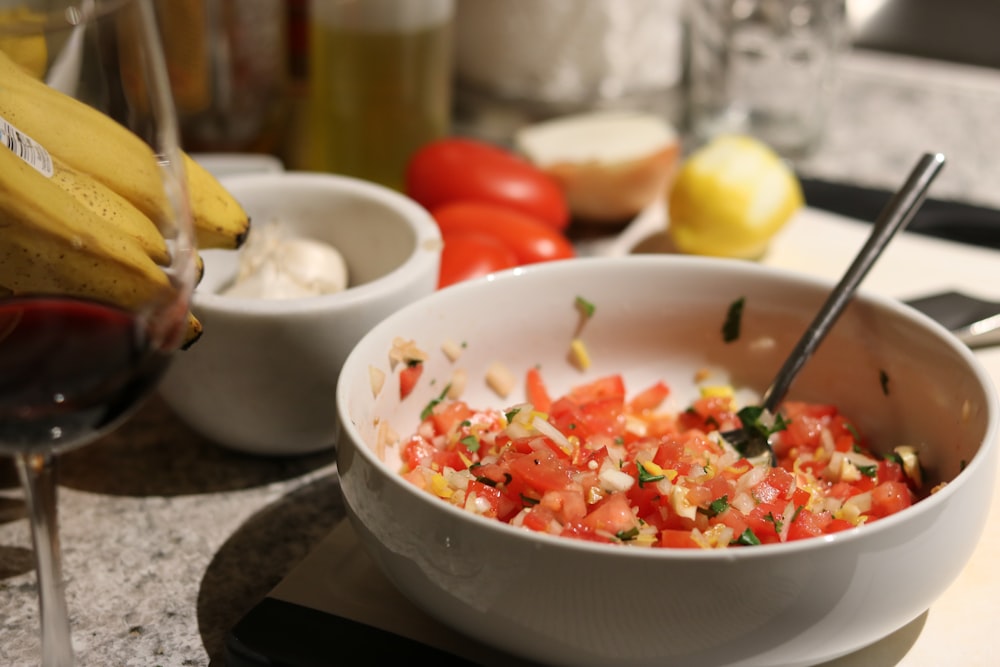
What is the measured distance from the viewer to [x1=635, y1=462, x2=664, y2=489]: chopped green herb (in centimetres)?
79

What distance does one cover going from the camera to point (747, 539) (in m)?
0.75

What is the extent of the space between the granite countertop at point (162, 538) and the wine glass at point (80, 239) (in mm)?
148

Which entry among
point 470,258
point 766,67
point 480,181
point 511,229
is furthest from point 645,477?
point 766,67

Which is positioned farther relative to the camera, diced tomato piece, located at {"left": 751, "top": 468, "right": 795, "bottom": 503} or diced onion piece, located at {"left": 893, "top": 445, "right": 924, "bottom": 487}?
diced onion piece, located at {"left": 893, "top": 445, "right": 924, "bottom": 487}

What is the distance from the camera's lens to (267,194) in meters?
1.15

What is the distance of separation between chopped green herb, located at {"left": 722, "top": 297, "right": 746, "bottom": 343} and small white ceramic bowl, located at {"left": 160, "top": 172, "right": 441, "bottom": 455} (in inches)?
10.9

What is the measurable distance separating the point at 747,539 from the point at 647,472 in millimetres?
96

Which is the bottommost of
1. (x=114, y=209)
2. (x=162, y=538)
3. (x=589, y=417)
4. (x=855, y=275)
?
(x=162, y=538)

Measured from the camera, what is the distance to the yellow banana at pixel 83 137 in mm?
692

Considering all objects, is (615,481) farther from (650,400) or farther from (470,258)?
(470,258)

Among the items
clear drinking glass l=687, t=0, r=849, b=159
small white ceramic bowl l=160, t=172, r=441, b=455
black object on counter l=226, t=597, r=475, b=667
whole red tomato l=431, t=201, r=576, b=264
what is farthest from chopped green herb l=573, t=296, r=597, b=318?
clear drinking glass l=687, t=0, r=849, b=159

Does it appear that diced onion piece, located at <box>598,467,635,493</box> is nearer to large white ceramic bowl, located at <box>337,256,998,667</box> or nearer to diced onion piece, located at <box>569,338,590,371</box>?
large white ceramic bowl, located at <box>337,256,998,667</box>

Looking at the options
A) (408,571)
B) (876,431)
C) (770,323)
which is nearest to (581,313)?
(770,323)

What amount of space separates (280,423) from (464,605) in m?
0.34
